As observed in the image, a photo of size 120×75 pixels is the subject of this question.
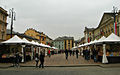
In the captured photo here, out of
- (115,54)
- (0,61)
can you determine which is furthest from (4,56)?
(115,54)

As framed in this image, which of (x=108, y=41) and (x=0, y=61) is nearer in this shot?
(x=108, y=41)

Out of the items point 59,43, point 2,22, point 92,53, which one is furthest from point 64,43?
point 92,53

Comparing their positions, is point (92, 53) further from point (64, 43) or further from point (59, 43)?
point (59, 43)

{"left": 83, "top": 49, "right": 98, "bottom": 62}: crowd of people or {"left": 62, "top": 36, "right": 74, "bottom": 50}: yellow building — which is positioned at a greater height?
{"left": 62, "top": 36, "right": 74, "bottom": 50}: yellow building

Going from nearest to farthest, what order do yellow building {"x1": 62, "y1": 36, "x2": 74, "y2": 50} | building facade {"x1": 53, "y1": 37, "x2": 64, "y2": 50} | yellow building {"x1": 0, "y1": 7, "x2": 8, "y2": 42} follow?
yellow building {"x1": 0, "y1": 7, "x2": 8, "y2": 42} < yellow building {"x1": 62, "y1": 36, "x2": 74, "y2": 50} < building facade {"x1": 53, "y1": 37, "x2": 64, "y2": 50}

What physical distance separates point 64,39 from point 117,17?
359 ft

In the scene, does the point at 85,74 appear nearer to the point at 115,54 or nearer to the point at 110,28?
the point at 115,54

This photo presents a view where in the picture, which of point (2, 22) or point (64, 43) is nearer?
point (2, 22)

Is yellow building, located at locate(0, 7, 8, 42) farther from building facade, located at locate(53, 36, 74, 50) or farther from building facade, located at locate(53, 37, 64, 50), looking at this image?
building facade, located at locate(53, 37, 64, 50)

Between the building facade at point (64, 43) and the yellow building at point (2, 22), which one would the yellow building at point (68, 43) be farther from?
the yellow building at point (2, 22)

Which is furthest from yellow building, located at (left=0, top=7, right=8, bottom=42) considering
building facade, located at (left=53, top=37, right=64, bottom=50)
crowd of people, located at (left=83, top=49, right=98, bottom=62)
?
building facade, located at (left=53, top=37, right=64, bottom=50)

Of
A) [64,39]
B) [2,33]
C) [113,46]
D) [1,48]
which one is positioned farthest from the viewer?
[64,39]

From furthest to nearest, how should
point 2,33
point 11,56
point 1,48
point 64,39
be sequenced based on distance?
point 64,39
point 2,33
point 1,48
point 11,56

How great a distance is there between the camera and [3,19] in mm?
38406
